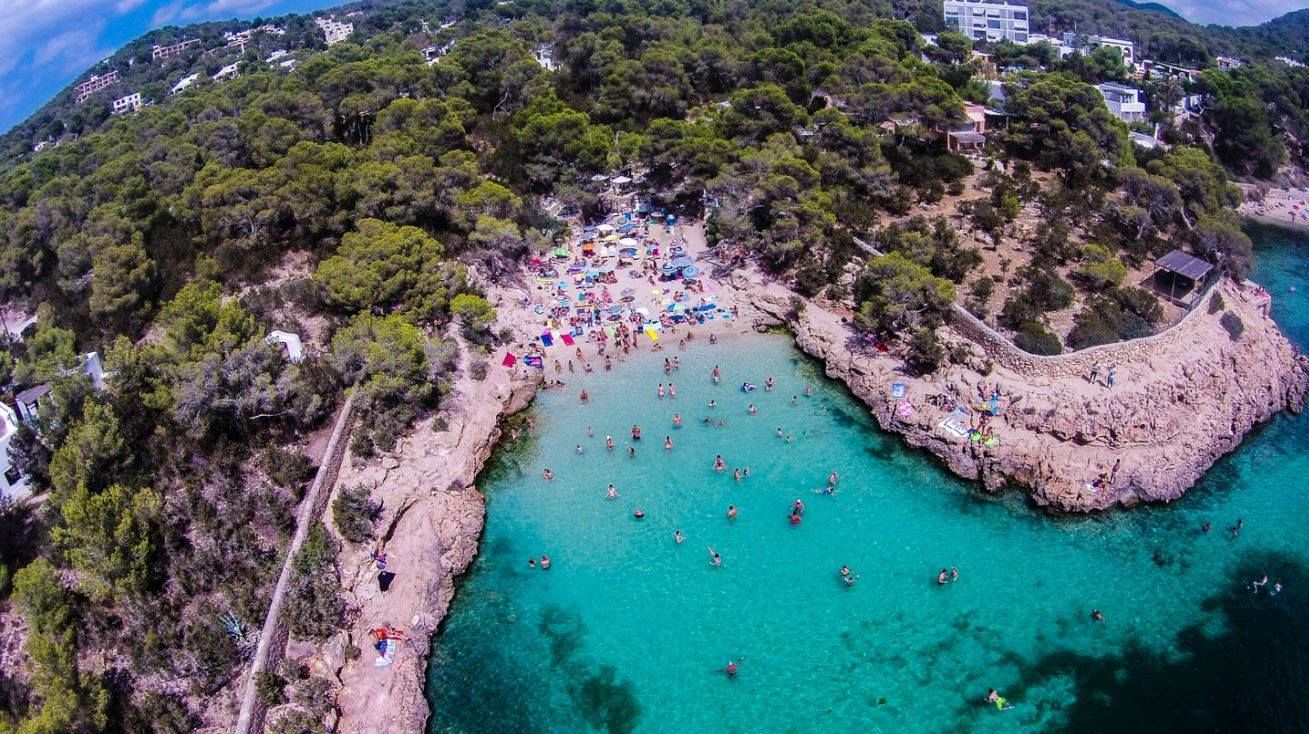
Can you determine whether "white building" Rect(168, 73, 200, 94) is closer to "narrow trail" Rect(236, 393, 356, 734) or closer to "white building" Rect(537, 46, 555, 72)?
"white building" Rect(537, 46, 555, 72)

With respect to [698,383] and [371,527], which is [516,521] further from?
[698,383]

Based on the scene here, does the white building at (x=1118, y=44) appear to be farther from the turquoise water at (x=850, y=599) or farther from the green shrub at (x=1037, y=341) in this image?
the turquoise water at (x=850, y=599)

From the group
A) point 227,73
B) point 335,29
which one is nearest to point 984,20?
point 227,73

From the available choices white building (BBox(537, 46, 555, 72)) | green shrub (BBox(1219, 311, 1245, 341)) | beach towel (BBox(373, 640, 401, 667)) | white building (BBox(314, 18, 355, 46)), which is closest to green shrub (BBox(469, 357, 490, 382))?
beach towel (BBox(373, 640, 401, 667))

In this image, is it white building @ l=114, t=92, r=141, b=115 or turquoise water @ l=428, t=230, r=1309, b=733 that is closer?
turquoise water @ l=428, t=230, r=1309, b=733

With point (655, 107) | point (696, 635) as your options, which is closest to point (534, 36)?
point (655, 107)

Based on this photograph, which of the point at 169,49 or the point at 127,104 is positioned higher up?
the point at 127,104

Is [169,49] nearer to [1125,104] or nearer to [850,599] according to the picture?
[1125,104]
